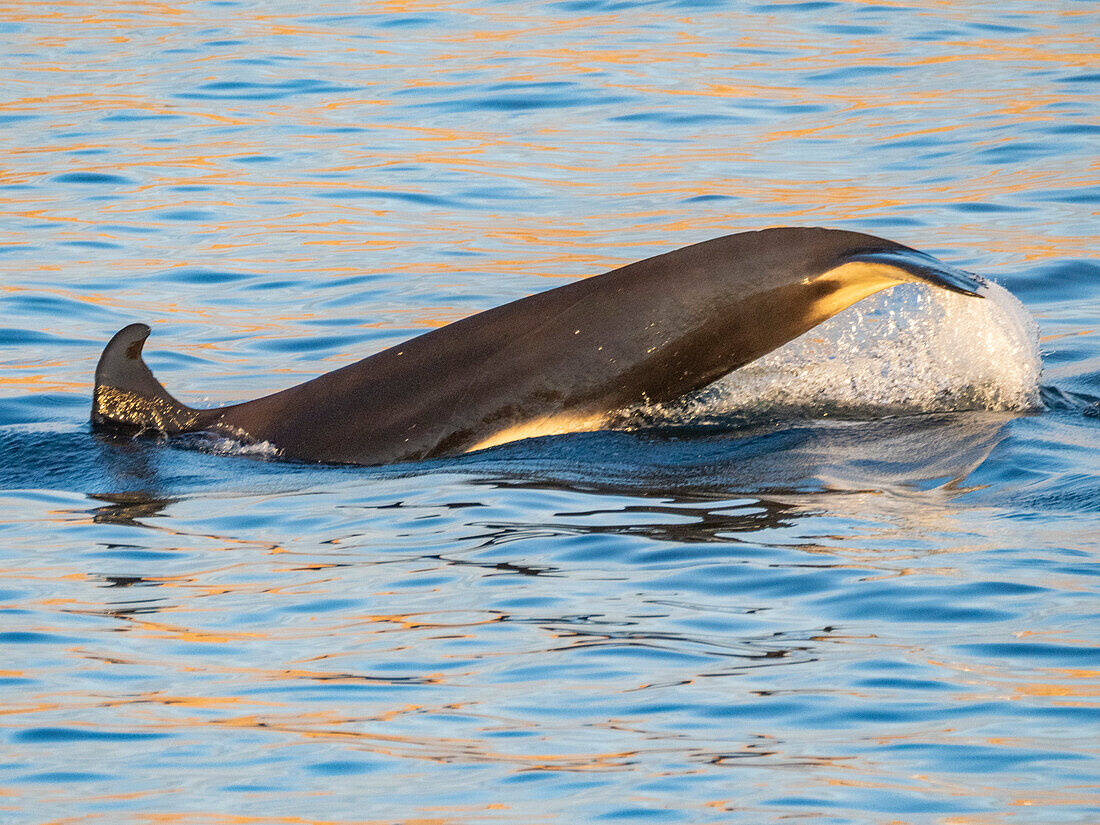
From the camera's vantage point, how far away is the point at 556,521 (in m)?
6.13

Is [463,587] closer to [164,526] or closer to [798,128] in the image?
[164,526]

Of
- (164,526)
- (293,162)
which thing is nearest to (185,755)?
(164,526)

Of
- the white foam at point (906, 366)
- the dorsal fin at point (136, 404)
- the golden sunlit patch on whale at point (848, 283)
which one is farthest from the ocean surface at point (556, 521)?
the golden sunlit patch on whale at point (848, 283)

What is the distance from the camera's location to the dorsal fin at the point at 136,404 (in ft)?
24.1

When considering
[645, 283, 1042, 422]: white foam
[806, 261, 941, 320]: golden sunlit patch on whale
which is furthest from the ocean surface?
[806, 261, 941, 320]: golden sunlit patch on whale

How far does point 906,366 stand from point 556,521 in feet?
7.02

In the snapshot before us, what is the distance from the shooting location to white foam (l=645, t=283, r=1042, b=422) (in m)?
7.36

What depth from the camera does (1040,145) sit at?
14.1m

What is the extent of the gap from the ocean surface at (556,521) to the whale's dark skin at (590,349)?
0.45 feet

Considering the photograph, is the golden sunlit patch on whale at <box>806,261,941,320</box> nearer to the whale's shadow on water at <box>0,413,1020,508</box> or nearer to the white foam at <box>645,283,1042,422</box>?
the whale's shadow on water at <box>0,413,1020,508</box>

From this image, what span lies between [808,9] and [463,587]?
15550mm

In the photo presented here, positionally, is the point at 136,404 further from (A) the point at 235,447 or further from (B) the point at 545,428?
(B) the point at 545,428

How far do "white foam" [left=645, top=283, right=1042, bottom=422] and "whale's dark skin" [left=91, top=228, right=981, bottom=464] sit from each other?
0.58 m

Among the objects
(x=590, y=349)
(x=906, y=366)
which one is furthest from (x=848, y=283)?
(x=906, y=366)
